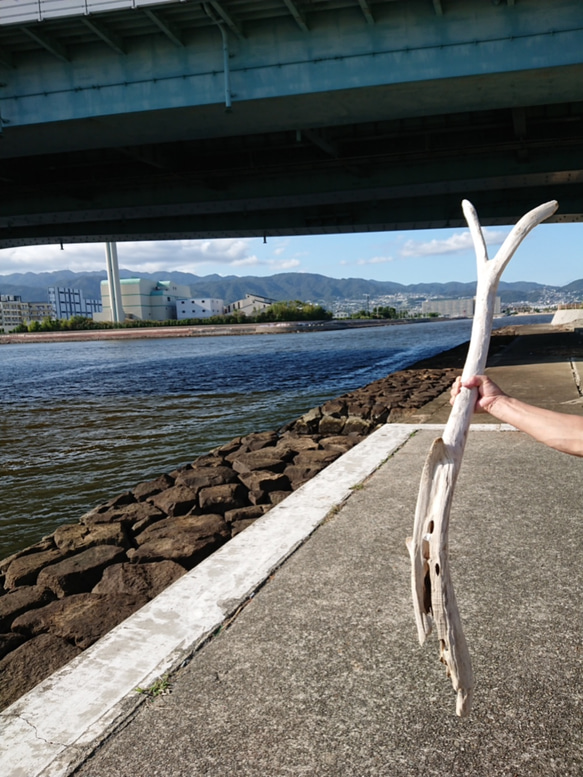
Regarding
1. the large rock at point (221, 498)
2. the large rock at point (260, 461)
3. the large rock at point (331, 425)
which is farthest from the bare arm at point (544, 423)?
the large rock at point (331, 425)

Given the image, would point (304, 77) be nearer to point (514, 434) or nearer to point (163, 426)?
point (163, 426)

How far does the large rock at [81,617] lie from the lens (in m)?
3.93

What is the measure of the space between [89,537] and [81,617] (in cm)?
198

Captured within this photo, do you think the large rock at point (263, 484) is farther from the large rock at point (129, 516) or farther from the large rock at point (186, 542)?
the large rock at point (129, 516)

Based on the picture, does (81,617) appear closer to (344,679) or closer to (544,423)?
(344,679)

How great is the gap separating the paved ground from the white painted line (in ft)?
0.37

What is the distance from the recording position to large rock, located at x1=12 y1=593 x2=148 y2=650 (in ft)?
12.9

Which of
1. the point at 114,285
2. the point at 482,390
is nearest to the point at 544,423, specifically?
the point at 482,390

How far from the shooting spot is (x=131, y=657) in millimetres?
3117

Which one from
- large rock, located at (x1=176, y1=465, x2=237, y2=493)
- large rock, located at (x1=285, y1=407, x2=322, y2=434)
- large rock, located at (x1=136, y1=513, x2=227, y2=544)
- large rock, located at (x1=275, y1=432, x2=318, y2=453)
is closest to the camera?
large rock, located at (x1=136, y1=513, x2=227, y2=544)

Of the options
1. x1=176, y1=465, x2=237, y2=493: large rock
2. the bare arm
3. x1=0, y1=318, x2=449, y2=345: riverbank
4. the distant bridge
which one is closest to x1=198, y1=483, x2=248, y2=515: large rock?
x1=176, y1=465, x2=237, y2=493: large rock

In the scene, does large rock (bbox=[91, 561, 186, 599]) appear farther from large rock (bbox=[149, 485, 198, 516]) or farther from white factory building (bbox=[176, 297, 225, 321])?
white factory building (bbox=[176, 297, 225, 321])

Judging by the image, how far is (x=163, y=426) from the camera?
14.5m

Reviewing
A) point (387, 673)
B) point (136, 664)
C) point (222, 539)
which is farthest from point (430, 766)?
point (222, 539)
